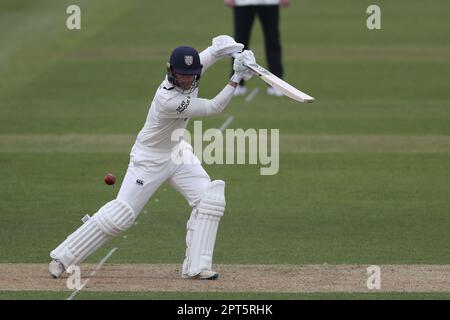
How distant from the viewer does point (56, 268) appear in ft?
31.6

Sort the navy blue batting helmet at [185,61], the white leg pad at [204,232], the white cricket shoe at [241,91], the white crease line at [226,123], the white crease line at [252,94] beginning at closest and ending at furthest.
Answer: the navy blue batting helmet at [185,61], the white leg pad at [204,232], the white crease line at [226,123], the white crease line at [252,94], the white cricket shoe at [241,91]

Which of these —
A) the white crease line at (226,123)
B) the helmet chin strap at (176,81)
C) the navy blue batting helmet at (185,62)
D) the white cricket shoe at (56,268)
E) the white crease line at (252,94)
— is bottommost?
the white cricket shoe at (56,268)

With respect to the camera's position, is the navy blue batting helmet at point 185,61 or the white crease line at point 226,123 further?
the white crease line at point 226,123

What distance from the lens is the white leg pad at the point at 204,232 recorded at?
9617 millimetres

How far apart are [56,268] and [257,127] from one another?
793 centimetres

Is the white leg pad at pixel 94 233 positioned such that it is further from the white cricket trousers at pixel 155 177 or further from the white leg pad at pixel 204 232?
the white leg pad at pixel 204 232

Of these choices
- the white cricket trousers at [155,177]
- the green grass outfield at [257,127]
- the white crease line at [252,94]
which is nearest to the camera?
the white cricket trousers at [155,177]

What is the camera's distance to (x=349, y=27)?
28.2 metres

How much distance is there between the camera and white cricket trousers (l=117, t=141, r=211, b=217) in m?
9.74

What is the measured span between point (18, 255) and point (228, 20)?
60.8ft

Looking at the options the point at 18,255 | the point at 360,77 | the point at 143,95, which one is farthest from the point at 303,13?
the point at 18,255

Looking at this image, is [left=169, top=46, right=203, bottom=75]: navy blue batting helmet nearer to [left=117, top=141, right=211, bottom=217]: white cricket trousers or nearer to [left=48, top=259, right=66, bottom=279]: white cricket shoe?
[left=117, top=141, right=211, bottom=217]: white cricket trousers

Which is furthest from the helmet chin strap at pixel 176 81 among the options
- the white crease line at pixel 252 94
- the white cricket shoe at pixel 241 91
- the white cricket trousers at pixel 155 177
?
the white cricket shoe at pixel 241 91

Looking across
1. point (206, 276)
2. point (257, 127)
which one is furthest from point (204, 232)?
point (257, 127)
